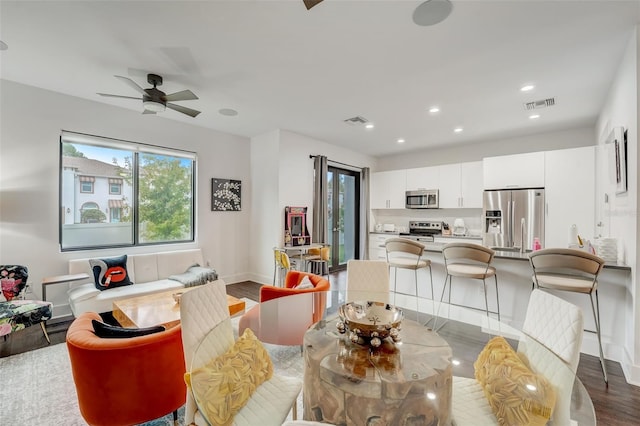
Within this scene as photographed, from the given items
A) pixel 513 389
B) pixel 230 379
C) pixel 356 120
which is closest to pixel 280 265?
pixel 356 120

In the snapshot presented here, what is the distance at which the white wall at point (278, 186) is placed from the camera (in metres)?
5.00

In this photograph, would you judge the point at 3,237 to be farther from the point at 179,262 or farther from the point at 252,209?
the point at 252,209

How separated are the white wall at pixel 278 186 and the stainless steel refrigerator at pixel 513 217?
10.9ft

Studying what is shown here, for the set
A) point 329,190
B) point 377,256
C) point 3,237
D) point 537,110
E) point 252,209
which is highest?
point 537,110

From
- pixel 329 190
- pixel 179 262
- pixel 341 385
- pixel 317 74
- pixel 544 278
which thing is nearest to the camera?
pixel 341 385

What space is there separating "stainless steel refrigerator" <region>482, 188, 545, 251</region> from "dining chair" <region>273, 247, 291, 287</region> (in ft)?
11.8

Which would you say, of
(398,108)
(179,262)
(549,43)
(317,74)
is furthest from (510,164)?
(179,262)

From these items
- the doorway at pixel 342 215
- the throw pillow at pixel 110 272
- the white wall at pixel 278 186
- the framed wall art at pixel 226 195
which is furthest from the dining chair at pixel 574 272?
the throw pillow at pixel 110 272

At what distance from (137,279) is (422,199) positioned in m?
5.51

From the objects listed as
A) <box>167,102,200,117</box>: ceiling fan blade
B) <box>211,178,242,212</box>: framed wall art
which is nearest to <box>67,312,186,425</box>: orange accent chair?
<box>167,102,200,117</box>: ceiling fan blade

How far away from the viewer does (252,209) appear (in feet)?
18.3

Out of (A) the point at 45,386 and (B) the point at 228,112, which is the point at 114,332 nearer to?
(A) the point at 45,386

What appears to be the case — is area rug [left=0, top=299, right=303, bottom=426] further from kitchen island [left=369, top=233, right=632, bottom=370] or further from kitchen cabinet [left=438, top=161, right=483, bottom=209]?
kitchen cabinet [left=438, top=161, right=483, bottom=209]

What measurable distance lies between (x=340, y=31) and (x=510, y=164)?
13.4 ft
